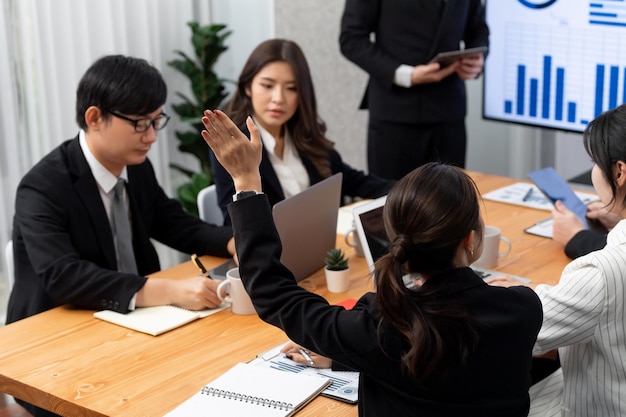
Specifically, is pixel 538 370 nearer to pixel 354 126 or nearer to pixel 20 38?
pixel 20 38

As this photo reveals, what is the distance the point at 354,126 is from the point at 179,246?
2133 millimetres

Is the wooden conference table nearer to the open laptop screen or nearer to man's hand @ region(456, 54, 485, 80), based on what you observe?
the open laptop screen

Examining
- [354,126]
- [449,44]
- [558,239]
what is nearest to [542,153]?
[354,126]

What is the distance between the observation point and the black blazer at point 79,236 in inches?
80.9

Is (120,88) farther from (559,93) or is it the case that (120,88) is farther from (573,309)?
(559,93)

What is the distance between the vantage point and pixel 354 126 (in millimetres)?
4527

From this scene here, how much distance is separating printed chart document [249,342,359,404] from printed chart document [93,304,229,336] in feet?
0.86

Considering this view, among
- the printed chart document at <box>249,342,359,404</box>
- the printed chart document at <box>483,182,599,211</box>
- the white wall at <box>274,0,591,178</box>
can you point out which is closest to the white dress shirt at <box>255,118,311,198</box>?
the printed chart document at <box>483,182,599,211</box>

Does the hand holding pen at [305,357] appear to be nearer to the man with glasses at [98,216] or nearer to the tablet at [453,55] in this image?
the man with glasses at [98,216]

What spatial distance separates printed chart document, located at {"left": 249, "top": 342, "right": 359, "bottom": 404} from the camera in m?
1.64

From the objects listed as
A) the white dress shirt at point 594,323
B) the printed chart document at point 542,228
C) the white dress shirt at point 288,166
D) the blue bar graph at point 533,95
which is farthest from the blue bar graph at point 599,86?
the white dress shirt at point 594,323

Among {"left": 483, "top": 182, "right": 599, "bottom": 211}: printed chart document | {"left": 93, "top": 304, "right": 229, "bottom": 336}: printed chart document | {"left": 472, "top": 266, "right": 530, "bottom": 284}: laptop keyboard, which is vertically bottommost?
{"left": 472, "top": 266, "right": 530, "bottom": 284}: laptop keyboard

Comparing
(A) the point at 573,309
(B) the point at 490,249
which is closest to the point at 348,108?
(B) the point at 490,249

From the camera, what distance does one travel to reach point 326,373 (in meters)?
1.73
